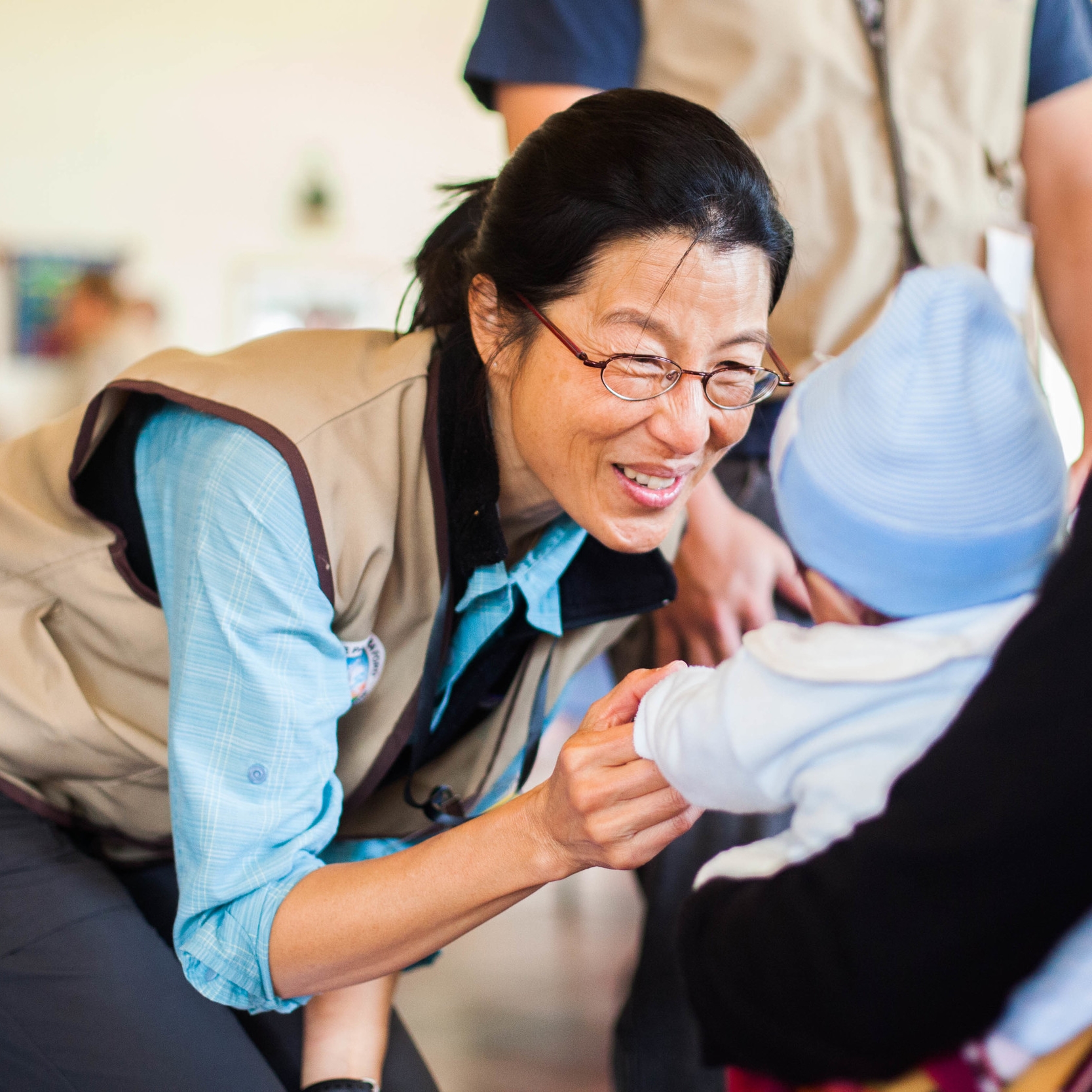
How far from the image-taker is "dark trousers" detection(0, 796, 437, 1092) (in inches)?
36.5

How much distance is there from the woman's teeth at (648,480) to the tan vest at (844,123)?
11.5 inches

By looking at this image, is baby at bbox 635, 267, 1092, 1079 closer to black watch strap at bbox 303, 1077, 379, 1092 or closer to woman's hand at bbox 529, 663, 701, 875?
woman's hand at bbox 529, 663, 701, 875

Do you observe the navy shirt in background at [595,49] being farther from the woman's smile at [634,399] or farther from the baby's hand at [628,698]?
the baby's hand at [628,698]

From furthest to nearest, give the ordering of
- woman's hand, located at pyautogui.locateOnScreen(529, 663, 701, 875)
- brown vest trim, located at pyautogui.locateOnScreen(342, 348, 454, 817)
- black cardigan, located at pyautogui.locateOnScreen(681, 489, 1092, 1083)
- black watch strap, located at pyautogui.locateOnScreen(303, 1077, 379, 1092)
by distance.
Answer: black watch strap, located at pyautogui.locateOnScreen(303, 1077, 379, 1092), brown vest trim, located at pyautogui.locateOnScreen(342, 348, 454, 817), woman's hand, located at pyautogui.locateOnScreen(529, 663, 701, 875), black cardigan, located at pyautogui.locateOnScreen(681, 489, 1092, 1083)

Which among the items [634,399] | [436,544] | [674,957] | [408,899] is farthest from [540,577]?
[674,957]

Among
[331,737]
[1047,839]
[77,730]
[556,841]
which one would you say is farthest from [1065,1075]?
[77,730]

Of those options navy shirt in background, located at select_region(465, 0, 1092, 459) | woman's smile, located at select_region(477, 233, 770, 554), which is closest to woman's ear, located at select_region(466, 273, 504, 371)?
woman's smile, located at select_region(477, 233, 770, 554)

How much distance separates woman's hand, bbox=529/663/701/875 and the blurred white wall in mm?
3707

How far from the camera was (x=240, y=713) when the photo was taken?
0.89m

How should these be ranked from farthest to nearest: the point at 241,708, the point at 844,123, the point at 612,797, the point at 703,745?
the point at 844,123
the point at 241,708
the point at 612,797
the point at 703,745

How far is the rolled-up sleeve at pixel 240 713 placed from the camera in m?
0.88

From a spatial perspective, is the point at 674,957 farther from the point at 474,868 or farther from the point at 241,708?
the point at 241,708

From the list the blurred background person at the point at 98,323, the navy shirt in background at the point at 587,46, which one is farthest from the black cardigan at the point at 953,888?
the blurred background person at the point at 98,323

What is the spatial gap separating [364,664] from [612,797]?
330mm
